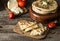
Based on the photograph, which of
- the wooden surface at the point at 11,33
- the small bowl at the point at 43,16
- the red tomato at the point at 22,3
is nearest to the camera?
the wooden surface at the point at 11,33

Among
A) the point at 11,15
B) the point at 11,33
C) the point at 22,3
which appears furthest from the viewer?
the point at 22,3

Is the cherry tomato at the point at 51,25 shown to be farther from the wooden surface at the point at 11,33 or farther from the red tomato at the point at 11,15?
the red tomato at the point at 11,15

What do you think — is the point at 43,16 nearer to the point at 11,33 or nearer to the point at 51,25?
the point at 51,25

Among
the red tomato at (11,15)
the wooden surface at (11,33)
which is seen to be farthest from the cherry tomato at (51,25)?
the red tomato at (11,15)

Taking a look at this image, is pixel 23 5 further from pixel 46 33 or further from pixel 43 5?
pixel 46 33

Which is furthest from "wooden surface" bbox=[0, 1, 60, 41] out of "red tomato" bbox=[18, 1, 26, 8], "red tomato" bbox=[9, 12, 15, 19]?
"red tomato" bbox=[18, 1, 26, 8]

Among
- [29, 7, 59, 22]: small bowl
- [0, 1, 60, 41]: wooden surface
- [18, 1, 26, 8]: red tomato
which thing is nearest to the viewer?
[0, 1, 60, 41]: wooden surface

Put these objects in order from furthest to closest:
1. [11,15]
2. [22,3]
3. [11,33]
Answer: [22,3] → [11,15] → [11,33]

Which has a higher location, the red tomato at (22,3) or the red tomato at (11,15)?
the red tomato at (22,3)

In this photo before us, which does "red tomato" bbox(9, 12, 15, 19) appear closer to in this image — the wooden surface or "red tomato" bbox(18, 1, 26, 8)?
the wooden surface

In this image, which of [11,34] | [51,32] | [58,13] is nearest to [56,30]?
[51,32]

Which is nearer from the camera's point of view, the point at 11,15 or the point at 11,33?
the point at 11,33

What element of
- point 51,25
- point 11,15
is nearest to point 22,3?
point 11,15
